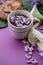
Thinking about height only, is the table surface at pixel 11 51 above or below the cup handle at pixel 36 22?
below

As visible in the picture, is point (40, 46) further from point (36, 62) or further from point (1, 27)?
point (1, 27)

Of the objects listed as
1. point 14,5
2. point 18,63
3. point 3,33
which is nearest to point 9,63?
point 18,63

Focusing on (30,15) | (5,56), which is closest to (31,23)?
(30,15)

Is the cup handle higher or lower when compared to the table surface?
higher

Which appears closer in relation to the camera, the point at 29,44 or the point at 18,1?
the point at 29,44

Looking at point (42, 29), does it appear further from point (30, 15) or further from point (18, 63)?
point (18, 63)

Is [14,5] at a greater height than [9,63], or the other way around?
[14,5]
